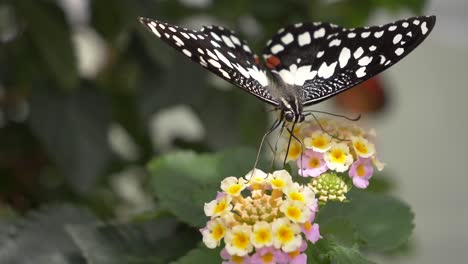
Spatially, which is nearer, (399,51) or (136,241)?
(399,51)

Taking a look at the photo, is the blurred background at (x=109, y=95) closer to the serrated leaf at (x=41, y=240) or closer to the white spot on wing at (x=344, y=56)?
the serrated leaf at (x=41, y=240)

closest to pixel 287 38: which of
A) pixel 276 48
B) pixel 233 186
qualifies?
pixel 276 48

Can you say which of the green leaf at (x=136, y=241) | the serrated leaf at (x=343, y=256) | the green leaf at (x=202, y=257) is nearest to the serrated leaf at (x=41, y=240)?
the green leaf at (x=136, y=241)

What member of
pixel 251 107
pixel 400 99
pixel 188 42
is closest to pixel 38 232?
pixel 188 42

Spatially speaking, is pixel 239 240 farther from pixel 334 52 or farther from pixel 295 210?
pixel 334 52

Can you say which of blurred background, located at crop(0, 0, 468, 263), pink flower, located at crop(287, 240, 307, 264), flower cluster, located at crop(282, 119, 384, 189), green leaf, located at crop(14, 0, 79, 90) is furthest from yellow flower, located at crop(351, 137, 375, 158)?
green leaf, located at crop(14, 0, 79, 90)
